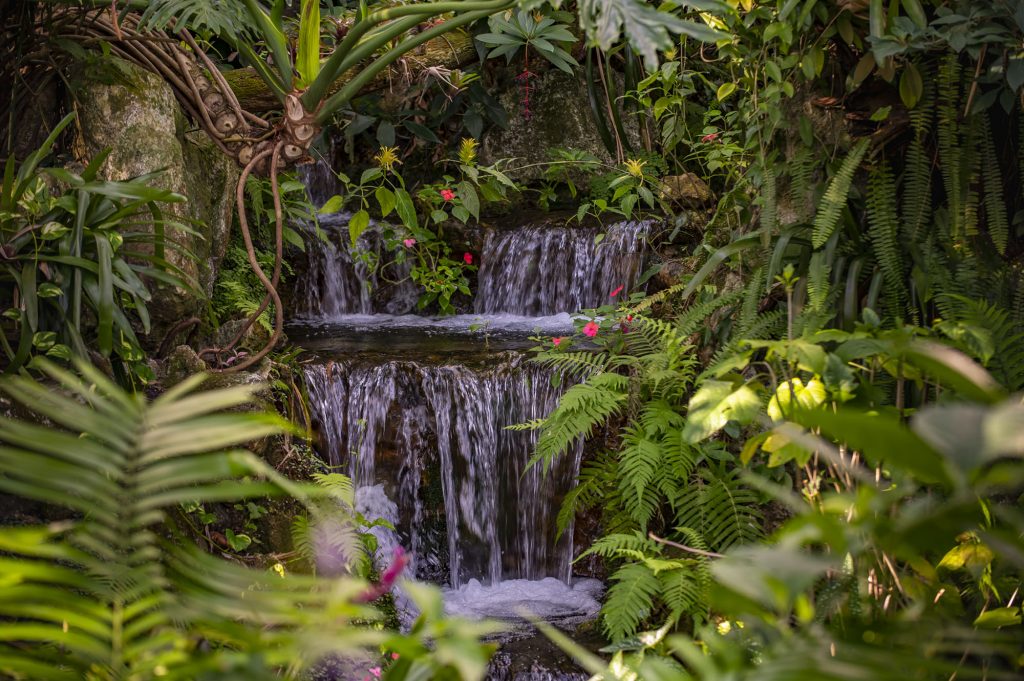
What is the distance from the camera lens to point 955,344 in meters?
2.01

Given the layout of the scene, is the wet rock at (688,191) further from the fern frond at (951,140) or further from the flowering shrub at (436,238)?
the fern frond at (951,140)

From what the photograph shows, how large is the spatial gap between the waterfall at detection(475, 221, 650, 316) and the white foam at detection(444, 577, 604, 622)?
217 centimetres

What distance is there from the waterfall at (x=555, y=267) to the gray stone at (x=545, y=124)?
3.09ft

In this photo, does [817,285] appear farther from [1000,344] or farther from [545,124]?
[545,124]

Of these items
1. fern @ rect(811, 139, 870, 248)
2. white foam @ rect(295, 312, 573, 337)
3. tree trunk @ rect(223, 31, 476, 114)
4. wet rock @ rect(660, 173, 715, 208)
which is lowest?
white foam @ rect(295, 312, 573, 337)

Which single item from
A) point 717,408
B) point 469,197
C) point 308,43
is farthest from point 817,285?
point 469,197

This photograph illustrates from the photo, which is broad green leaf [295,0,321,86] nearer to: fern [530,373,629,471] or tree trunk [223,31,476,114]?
fern [530,373,629,471]

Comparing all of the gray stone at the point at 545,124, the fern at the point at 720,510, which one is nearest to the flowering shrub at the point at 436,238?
the gray stone at the point at 545,124

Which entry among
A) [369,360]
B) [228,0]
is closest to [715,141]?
[369,360]

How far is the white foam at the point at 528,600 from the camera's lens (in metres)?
3.74

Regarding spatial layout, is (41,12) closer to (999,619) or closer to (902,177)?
(902,177)

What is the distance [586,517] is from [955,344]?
7.69ft

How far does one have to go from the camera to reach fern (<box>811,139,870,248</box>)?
2496mm

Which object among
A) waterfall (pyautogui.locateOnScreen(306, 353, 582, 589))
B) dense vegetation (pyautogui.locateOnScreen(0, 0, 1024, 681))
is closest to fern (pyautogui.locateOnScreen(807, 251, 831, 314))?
dense vegetation (pyautogui.locateOnScreen(0, 0, 1024, 681))
